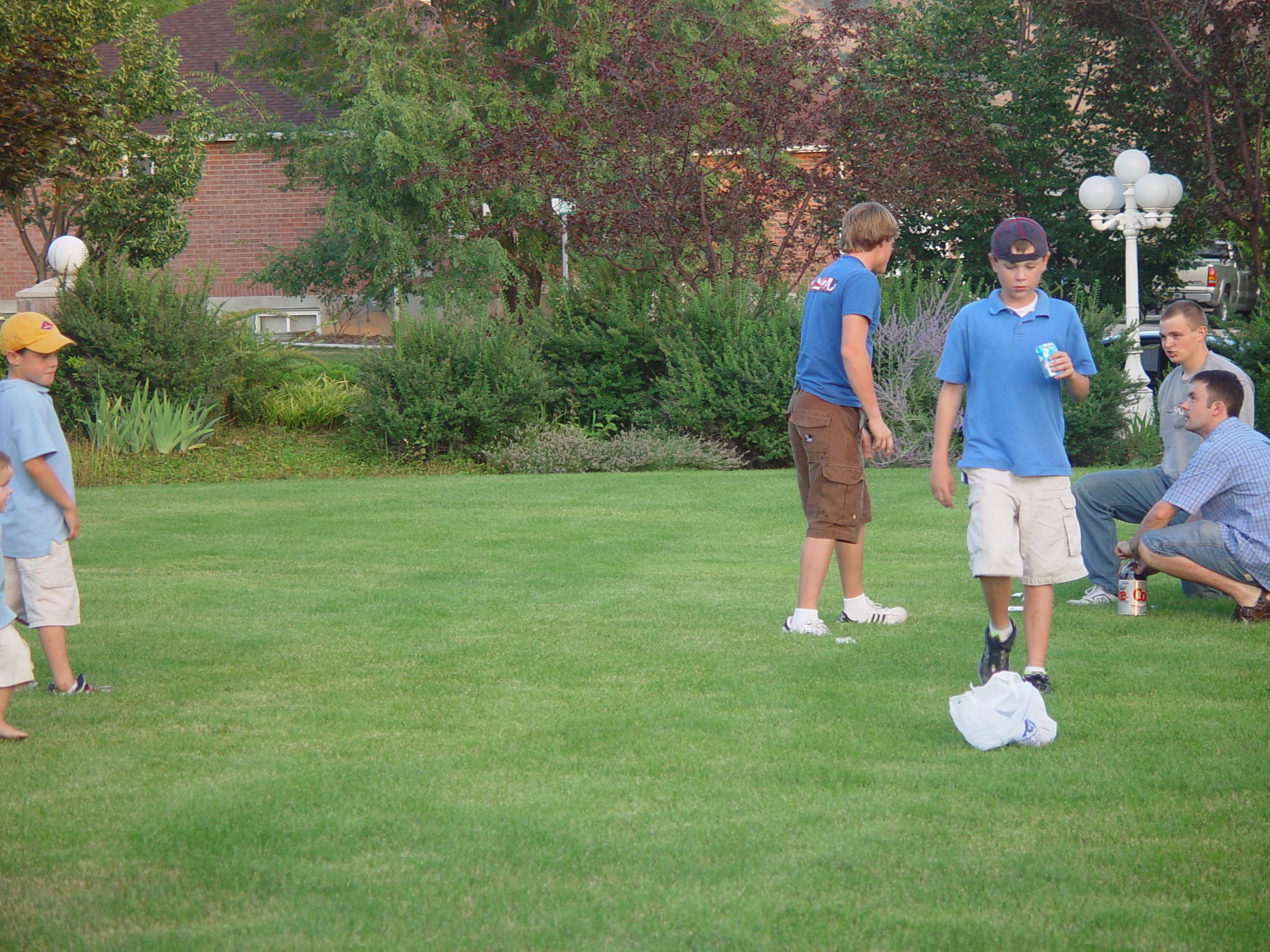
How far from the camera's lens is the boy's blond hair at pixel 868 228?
6.48 m

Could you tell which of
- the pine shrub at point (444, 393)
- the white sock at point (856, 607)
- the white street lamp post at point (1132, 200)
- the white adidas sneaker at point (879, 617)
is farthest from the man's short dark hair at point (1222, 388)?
the pine shrub at point (444, 393)

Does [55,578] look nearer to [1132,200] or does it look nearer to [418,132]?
[1132,200]

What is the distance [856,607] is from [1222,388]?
7.15ft

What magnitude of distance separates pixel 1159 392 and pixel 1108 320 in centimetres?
862

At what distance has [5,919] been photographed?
3439 mm

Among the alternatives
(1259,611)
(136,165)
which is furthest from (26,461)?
(136,165)

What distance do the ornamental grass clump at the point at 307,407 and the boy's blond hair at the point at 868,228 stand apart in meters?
11.5

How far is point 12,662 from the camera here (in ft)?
16.2

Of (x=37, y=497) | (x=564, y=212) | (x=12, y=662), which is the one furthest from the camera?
(x=564, y=212)

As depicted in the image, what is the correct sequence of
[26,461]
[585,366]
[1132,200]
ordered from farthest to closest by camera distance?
[585,366], [1132,200], [26,461]

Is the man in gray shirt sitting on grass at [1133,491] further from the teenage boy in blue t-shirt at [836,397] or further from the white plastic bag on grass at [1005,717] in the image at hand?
the white plastic bag on grass at [1005,717]

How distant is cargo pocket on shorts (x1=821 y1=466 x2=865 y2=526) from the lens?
21.6ft

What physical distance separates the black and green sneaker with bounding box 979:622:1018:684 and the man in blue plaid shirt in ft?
5.49

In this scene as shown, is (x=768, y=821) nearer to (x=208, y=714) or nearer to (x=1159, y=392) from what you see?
(x=208, y=714)
